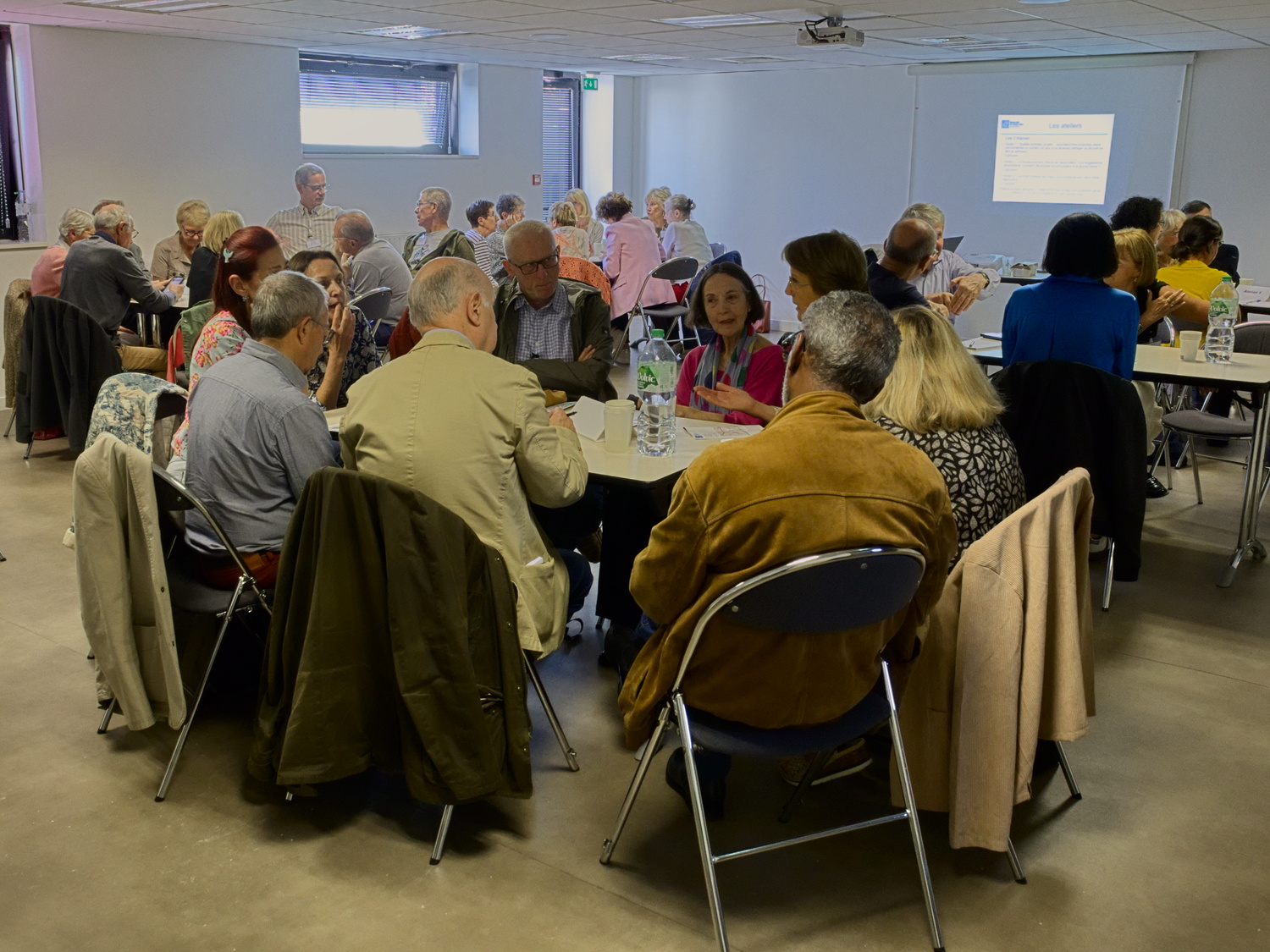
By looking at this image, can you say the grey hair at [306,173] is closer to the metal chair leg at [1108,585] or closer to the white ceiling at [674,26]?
the white ceiling at [674,26]

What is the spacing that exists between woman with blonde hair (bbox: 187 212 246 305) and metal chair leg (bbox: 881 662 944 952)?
456 centimetres

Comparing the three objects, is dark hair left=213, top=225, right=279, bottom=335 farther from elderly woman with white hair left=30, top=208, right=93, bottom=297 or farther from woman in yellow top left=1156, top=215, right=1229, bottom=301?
woman in yellow top left=1156, top=215, right=1229, bottom=301

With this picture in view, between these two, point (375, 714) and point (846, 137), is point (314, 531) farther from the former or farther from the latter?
point (846, 137)

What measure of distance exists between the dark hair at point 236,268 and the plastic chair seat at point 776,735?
2.24 meters

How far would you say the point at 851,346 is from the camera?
7.00 ft

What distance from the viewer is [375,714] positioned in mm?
2537

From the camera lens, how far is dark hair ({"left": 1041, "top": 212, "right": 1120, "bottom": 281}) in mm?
3826

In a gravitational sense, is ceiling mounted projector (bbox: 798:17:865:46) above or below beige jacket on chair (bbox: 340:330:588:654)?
above

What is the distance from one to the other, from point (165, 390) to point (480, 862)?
167 cm

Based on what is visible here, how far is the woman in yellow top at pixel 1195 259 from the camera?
5.57m

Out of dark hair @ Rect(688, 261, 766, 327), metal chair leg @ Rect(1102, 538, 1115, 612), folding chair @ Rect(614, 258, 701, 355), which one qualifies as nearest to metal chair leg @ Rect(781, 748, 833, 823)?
dark hair @ Rect(688, 261, 766, 327)

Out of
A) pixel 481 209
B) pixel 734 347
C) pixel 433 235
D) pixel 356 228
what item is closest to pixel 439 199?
pixel 433 235

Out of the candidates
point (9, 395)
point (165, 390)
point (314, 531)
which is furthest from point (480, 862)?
point (9, 395)

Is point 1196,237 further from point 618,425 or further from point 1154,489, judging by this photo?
point 618,425
